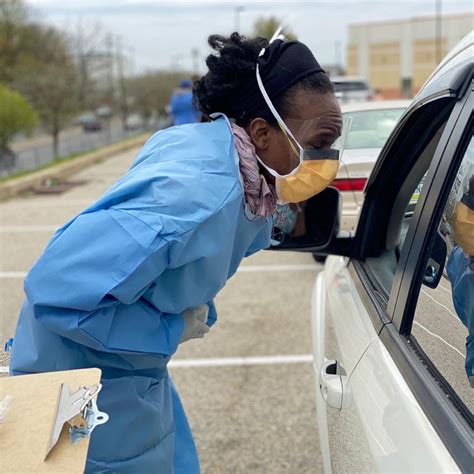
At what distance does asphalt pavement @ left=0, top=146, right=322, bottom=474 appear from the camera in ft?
10.5

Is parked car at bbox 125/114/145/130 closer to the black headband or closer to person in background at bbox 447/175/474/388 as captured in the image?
the black headband

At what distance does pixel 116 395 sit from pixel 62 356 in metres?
0.16

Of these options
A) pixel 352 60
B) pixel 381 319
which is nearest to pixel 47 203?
pixel 381 319

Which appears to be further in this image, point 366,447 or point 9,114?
point 9,114

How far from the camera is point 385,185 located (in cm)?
215

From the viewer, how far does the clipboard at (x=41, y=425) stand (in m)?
1.01

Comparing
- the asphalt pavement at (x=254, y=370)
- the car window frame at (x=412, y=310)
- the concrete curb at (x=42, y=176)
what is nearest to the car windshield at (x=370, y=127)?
the car window frame at (x=412, y=310)

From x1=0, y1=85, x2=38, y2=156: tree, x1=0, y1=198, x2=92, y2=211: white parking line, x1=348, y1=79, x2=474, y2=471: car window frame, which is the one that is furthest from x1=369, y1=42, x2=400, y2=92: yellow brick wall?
x1=348, y1=79, x2=474, y2=471: car window frame

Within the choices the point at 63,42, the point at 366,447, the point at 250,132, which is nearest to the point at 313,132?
the point at 250,132

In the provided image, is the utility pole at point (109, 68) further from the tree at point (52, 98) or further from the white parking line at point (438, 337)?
the white parking line at point (438, 337)

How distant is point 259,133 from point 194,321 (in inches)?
19.6

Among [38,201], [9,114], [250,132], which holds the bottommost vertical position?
[38,201]

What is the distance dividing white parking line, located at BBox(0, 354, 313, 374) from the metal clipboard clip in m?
3.04

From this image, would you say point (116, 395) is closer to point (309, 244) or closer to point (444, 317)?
point (444, 317)
